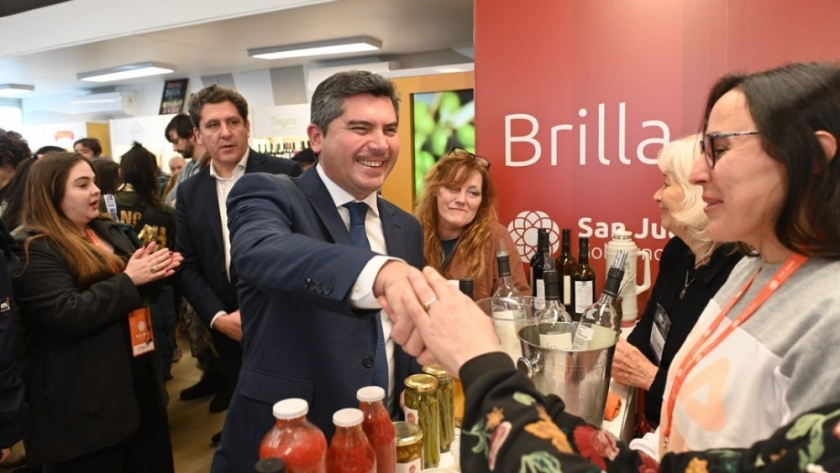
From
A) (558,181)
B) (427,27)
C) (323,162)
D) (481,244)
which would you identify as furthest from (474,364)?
(427,27)

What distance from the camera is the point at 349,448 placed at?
3.01ft

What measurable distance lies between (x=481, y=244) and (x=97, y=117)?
10.5 m

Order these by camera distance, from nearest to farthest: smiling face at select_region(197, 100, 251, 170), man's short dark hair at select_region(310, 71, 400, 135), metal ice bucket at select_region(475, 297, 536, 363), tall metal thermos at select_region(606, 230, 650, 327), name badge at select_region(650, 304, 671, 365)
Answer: metal ice bucket at select_region(475, 297, 536, 363) < man's short dark hair at select_region(310, 71, 400, 135) < name badge at select_region(650, 304, 671, 365) < tall metal thermos at select_region(606, 230, 650, 327) < smiling face at select_region(197, 100, 251, 170)

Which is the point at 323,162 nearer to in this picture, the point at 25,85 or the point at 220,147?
the point at 220,147

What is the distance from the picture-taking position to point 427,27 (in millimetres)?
5863

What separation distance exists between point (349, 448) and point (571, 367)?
549 millimetres

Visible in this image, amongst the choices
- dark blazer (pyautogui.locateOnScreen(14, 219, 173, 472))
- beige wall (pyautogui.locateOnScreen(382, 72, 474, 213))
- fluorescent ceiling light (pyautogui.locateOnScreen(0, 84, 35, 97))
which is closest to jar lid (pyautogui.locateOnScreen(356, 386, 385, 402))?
dark blazer (pyautogui.locateOnScreen(14, 219, 173, 472))

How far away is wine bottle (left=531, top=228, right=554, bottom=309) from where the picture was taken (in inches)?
93.2

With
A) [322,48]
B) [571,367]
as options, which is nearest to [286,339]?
[571,367]

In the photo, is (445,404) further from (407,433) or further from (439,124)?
(439,124)

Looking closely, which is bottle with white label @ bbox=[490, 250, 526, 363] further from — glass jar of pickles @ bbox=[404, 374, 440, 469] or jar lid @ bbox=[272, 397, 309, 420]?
jar lid @ bbox=[272, 397, 309, 420]

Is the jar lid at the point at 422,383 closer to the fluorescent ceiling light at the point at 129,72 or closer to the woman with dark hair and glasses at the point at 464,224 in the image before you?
the woman with dark hair and glasses at the point at 464,224

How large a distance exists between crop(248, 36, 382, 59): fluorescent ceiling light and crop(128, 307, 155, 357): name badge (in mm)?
4608

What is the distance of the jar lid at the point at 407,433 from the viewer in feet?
3.53
